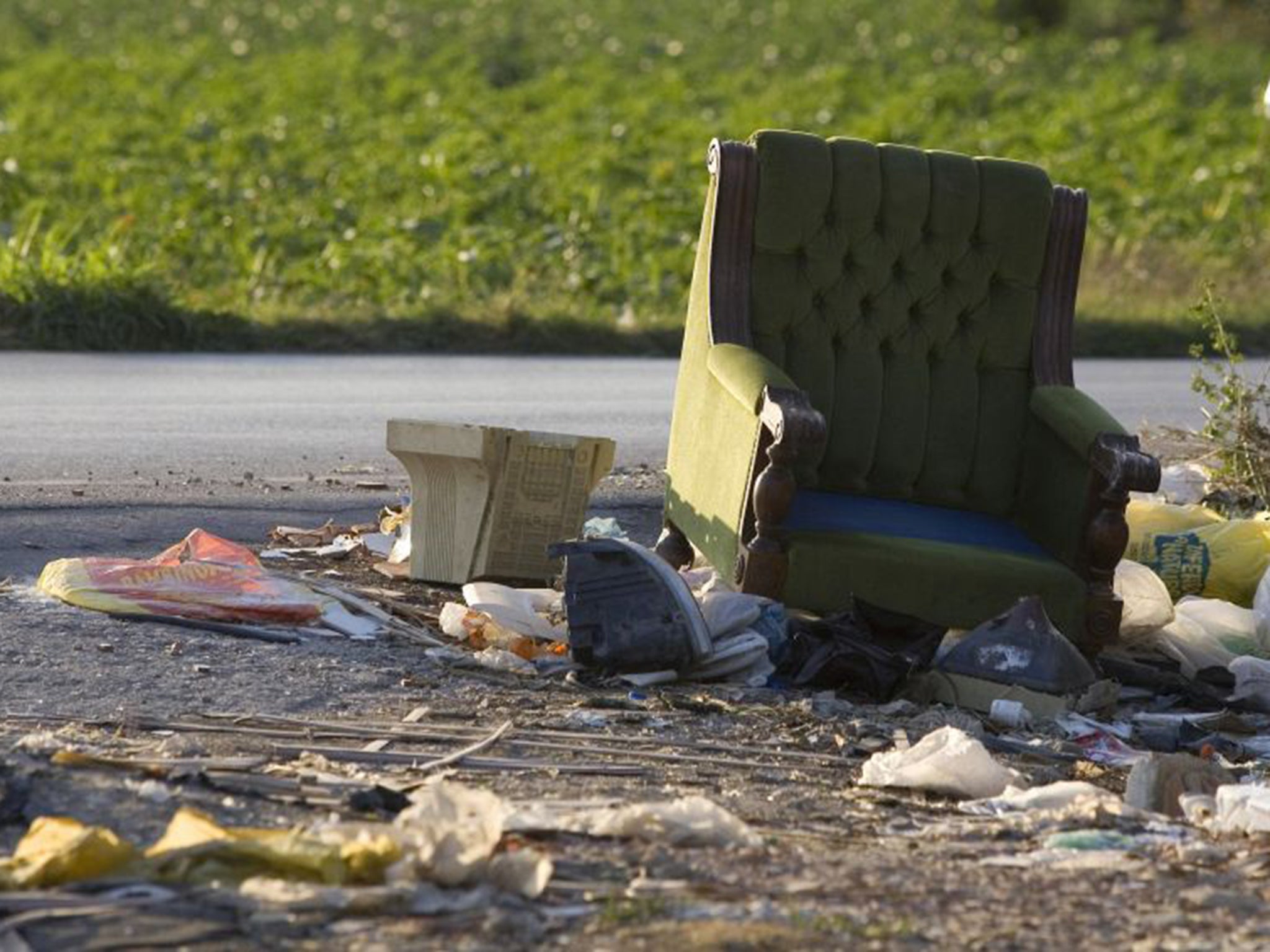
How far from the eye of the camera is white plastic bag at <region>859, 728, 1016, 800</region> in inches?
207

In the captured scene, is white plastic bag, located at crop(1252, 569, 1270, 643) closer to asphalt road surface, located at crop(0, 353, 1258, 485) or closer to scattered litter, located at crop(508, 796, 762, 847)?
scattered litter, located at crop(508, 796, 762, 847)

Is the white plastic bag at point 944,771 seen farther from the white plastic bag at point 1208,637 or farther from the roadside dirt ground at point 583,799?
the white plastic bag at point 1208,637

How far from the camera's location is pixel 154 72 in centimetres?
2973

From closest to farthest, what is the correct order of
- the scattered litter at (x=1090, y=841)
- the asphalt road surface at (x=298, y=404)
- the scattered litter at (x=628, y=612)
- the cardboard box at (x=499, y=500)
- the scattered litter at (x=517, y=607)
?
the scattered litter at (x=1090, y=841) → the scattered litter at (x=628, y=612) → the scattered litter at (x=517, y=607) → the cardboard box at (x=499, y=500) → the asphalt road surface at (x=298, y=404)

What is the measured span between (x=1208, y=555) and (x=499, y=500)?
89.5 inches

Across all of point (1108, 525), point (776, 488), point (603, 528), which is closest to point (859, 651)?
point (776, 488)

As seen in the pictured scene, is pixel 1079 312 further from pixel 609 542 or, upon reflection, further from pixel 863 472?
pixel 609 542

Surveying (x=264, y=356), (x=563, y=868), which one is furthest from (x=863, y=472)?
(x=264, y=356)

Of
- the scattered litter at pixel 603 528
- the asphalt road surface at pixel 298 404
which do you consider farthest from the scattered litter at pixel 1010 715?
the asphalt road surface at pixel 298 404

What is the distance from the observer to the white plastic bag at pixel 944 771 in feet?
17.3

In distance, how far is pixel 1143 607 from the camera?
7.23 m

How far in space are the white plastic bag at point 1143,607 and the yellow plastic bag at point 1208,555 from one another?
14.4 inches

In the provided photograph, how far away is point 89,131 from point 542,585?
17734 mm

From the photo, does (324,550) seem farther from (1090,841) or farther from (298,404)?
(298,404)
